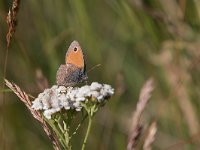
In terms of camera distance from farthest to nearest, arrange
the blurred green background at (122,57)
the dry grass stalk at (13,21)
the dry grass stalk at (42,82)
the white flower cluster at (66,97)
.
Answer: the blurred green background at (122,57), the dry grass stalk at (42,82), the dry grass stalk at (13,21), the white flower cluster at (66,97)

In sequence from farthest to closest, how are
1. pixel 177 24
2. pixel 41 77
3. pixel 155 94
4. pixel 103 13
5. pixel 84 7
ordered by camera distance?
1. pixel 103 13
2. pixel 155 94
3. pixel 177 24
4. pixel 84 7
5. pixel 41 77

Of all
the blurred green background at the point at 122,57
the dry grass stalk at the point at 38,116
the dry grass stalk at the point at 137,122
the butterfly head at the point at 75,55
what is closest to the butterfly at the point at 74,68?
the butterfly head at the point at 75,55

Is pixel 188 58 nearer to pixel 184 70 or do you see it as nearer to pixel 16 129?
pixel 184 70

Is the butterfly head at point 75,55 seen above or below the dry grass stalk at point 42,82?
above

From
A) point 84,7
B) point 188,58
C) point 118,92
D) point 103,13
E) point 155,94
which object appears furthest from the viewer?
point 103,13

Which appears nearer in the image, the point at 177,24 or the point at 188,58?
the point at 177,24

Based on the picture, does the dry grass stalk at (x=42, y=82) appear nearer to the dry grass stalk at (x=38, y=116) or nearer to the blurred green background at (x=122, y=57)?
the blurred green background at (x=122, y=57)

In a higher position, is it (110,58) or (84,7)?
(84,7)

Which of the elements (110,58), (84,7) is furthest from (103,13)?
(84,7)
